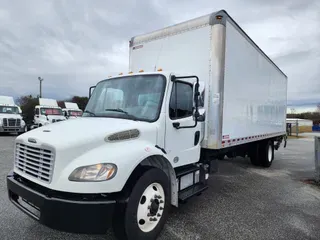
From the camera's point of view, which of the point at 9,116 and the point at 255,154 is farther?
the point at 9,116

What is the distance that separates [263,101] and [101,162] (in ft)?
20.0

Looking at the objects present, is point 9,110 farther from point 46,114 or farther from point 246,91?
point 246,91

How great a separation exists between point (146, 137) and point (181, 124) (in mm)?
814

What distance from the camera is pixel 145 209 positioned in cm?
300

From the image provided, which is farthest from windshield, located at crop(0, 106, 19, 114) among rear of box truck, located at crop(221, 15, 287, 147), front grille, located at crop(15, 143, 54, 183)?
rear of box truck, located at crop(221, 15, 287, 147)

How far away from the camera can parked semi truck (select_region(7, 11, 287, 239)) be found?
2.55 m

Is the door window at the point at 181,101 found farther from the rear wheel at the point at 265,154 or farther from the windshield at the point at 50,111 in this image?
the windshield at the point at 50,111

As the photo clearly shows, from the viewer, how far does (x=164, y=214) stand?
129 inches

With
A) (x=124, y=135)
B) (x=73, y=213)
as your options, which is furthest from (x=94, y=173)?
(x=124, y=135)

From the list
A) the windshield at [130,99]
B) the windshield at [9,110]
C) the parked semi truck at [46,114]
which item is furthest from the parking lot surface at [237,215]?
the parked semi truck at [46,114]

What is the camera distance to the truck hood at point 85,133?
8.77ft

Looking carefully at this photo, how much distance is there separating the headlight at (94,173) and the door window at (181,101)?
1410mm

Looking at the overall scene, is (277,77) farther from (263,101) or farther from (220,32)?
(220,32)

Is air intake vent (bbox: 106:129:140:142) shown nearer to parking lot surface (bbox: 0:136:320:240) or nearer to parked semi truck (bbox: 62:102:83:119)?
parking lot surface (bbox: 0:136:320:240)
